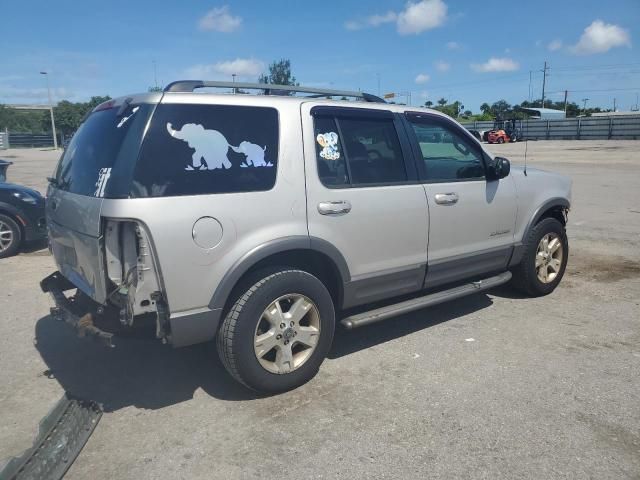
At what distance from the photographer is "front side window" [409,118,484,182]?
4.31 m

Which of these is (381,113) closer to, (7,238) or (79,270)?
(79,270)

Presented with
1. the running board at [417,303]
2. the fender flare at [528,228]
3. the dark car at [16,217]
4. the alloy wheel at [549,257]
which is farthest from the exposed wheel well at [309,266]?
the dark car at [16,217]

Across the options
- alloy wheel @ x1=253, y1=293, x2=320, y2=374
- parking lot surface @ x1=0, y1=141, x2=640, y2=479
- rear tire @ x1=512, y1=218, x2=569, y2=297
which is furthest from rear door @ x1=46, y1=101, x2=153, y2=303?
rear tire @ x1=512, y1=218, x2=569, y2=297

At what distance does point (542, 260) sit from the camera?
5.35 metres

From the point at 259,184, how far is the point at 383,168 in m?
1.11

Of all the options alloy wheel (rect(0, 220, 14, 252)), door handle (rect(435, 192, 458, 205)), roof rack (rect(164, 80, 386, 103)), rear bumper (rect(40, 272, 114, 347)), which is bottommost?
alloy wheel (rect(0, 220, 14, 252))

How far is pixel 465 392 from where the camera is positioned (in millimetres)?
3518

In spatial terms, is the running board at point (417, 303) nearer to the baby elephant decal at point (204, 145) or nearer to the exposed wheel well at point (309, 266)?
the exposed wheel well at point (309, 266)

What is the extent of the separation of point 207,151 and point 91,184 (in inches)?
29.8

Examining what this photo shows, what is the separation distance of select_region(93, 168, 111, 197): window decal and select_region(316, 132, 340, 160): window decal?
1.38 m

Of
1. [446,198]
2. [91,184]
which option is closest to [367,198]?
[446,198]

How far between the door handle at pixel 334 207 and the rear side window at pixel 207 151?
40cm

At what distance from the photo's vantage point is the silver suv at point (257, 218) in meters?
3.04

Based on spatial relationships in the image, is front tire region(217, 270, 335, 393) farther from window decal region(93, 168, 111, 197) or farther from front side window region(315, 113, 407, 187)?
window decal region(93, 168, 111, 197)
